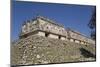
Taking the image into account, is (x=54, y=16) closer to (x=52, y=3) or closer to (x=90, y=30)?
(x=52, y=3)

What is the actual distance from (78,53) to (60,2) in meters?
0.80

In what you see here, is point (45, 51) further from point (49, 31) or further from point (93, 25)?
point (93, 25)

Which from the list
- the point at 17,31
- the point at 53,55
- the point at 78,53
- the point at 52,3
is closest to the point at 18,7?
the point at 17,31

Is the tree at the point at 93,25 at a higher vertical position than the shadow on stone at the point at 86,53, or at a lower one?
higher

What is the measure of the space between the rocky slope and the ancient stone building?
0.06m

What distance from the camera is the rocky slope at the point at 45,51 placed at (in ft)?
9.64

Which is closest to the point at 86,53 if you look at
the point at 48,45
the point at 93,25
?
the point at 93,25

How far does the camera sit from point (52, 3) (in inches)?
124

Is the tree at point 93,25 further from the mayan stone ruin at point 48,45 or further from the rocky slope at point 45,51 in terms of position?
the rocky slope at point 45,51

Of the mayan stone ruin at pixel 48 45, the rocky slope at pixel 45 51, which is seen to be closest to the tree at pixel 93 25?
the mayan stone ruin at pixel 48 45

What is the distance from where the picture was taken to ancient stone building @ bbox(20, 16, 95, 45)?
300 cm

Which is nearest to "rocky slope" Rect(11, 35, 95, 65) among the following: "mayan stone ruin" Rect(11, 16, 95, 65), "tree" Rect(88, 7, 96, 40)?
"mayan stone ruin" Rect(11, 16, 95, 65)

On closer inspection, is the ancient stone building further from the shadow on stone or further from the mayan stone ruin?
the shadow on stone

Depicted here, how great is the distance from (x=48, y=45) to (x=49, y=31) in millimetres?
196
